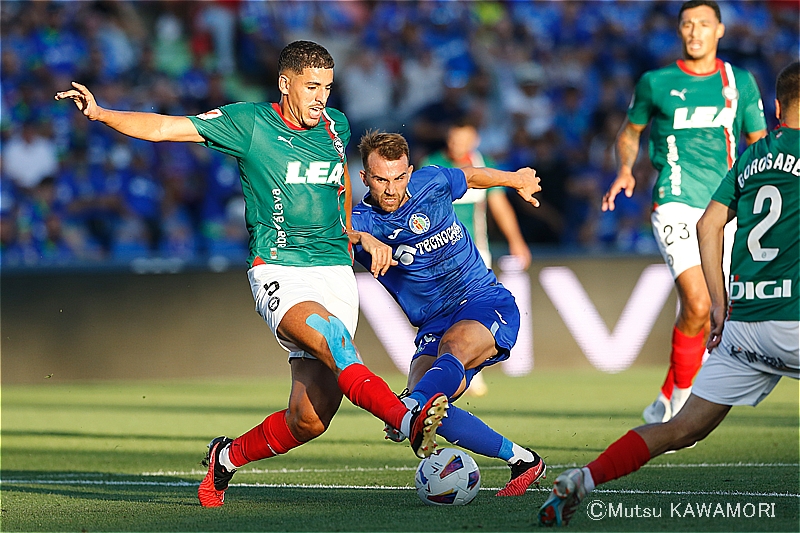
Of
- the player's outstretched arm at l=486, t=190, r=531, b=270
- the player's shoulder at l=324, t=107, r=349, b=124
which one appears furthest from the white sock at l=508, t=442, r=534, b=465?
the player's outstretched arm at l=486, t=190, r=531, b=270

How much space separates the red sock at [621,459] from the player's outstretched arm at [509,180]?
75.7 inches

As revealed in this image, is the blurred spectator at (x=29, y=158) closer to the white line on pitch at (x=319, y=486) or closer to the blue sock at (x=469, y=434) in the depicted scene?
the white line on pitch at (x=319, y=486)

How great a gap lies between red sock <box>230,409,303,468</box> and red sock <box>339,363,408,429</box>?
653 mm

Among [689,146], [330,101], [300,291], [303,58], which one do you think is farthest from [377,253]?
[330,101]

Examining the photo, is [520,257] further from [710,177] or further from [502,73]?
[502,73]

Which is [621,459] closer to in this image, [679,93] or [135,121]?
[135,121]

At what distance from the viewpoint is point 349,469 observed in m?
7.44

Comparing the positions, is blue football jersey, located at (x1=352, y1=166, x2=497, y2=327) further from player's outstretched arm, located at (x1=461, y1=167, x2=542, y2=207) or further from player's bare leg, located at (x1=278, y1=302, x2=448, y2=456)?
player's bare leg, located at (x1=278, y1=302, x2=448, y2=456)

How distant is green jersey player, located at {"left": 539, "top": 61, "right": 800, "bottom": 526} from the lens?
198 inches

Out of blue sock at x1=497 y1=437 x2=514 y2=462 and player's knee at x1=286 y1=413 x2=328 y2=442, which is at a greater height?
player's knee at x1=286 y1=413 x2=328 y2=442

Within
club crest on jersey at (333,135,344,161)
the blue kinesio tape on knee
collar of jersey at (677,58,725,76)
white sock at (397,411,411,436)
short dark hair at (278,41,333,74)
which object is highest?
short dark hair at (278,41,333,74)

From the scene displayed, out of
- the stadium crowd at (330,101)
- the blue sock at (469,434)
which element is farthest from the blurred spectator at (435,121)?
the blue sock at (469,434)

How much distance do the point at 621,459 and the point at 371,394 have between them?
1229mm

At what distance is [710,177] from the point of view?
859 centimetres
